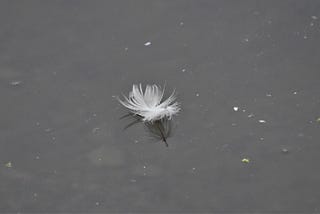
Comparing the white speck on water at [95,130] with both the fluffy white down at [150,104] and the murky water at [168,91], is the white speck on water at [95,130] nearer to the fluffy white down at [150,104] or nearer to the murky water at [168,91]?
the murky water at [168,91]

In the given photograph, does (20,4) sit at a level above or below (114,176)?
above

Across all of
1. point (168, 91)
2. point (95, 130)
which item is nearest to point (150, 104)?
point (168, 91)

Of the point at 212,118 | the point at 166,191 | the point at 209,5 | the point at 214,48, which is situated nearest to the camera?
the point at 166,191

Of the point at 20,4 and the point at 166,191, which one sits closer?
the point at 166,191

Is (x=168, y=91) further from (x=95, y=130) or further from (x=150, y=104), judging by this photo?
(x=95, y=130)

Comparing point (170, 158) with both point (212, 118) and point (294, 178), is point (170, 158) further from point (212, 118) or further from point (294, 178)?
point (294, 178)

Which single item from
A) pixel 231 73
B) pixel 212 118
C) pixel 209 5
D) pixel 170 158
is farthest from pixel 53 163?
pixel 209 5

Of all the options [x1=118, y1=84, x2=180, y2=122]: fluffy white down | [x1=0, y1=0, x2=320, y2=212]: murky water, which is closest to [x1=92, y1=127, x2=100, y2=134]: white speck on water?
[x1=0, y1=0, x2=320, y2=212]: murky water

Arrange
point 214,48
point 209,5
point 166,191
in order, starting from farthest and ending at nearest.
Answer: point 209,5, point 214,48, point 166,191
